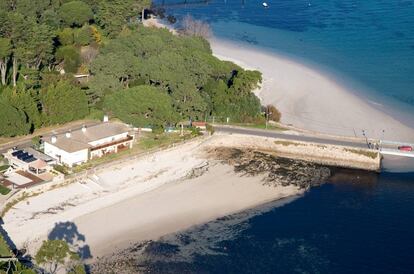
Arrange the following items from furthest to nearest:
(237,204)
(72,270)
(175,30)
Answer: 1. (175,30)
2. (237,204)
3. (72,270)

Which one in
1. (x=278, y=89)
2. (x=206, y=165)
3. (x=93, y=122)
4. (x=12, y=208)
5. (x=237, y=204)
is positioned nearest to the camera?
(x=12, y=208)

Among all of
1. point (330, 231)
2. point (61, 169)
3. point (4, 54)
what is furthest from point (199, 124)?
point (330, 231)

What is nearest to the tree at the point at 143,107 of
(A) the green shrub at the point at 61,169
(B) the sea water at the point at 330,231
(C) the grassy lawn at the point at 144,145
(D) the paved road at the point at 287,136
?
(C) the grassy lawn at the point at 144,145

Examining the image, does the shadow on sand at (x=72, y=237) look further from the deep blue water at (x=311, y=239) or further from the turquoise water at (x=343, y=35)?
the turquoise water at (x=343, y=35)

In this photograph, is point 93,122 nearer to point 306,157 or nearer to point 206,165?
point 206,165

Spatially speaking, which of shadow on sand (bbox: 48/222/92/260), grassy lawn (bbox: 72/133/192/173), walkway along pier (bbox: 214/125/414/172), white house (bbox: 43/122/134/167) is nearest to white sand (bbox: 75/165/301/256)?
shadow on sand (bbox: 48/222/92/260)

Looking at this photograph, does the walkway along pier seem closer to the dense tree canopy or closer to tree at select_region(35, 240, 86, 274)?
the dense tree canopy

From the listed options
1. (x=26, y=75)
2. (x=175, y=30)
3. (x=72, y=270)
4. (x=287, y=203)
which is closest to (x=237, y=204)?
(x=287, y=203)
